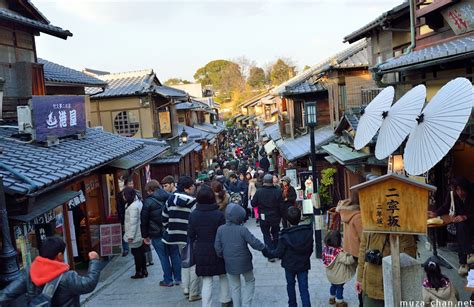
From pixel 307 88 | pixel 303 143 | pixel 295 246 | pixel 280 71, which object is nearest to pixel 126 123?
pixel 303 143

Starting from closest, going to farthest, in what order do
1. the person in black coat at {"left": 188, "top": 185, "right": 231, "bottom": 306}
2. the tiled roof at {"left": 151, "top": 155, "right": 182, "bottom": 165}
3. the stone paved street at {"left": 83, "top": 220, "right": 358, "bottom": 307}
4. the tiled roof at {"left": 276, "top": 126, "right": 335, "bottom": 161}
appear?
the person in black coat at {"left": 188, "top": 185, "right": 231, "bottom": 306} < the stone paved street at {"left": 83, "top": 220, "right": 358, "bottom": 307} < the tiled roof at {"left": 276, "top": 126, "right": 335, "bottom": 161} < the tiled roof at {"left": 151, "top": 155, "right": 182, "bottom": 165}

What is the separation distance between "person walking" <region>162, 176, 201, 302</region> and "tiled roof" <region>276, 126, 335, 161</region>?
31.8 feet

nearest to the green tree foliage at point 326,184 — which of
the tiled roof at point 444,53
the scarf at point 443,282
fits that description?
the tiled roof at point 444,53

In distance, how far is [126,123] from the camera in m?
22.3

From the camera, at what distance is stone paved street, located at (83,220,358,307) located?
771cm

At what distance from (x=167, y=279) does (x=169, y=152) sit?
1601cm

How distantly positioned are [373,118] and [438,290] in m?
3.02

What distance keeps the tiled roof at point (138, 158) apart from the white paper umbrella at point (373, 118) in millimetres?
7016

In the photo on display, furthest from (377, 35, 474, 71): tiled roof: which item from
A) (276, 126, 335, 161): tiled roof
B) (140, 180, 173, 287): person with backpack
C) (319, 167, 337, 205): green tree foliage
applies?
(276, 126, 335, 161): tiled roof

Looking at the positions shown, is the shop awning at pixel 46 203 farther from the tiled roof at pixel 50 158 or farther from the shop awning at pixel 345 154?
the shop awning at pixel 345 154

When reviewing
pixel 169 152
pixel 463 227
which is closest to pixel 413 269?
pixel 463 227

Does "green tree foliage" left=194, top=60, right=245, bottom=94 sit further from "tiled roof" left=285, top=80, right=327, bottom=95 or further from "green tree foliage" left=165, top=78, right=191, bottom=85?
"tiled roof" left=285, top=80, right=327, bottom=95

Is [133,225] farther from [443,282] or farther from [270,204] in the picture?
[443,282]

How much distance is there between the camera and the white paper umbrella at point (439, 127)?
490cm
